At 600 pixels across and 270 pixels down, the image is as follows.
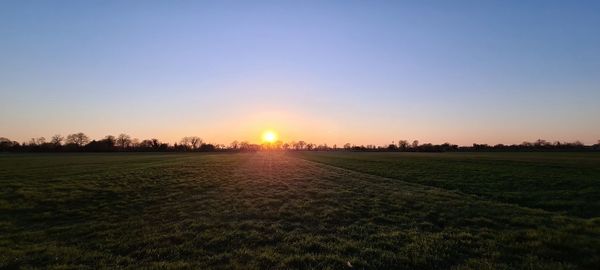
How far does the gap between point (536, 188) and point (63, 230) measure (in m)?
27.2

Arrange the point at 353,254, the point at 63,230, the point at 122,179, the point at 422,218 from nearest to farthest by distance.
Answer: the point at 353,254 → the point at 63,230 → the point at 422,218 → the point at 122,179

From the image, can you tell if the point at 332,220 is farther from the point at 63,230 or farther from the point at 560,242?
the point at 63,230

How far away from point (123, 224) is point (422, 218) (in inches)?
492

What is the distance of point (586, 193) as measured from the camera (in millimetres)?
21734

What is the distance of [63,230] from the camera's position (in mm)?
14383

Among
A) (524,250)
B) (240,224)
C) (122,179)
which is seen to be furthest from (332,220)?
(122,179)

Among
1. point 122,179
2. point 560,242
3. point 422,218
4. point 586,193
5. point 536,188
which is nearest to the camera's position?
point 560,242

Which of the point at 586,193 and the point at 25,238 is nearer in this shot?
the point at 25,238

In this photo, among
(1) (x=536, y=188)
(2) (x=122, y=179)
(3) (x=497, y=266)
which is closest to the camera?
(3) (x=497, y=266)

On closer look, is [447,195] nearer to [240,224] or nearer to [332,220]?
[332,220]

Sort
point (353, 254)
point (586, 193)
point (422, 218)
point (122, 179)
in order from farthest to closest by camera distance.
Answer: point (122, 179)
point (586, 193)
point (422, 218)
point (353, 254)

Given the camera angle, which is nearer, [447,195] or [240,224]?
[240,224]

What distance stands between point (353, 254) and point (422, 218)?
20.6 feet

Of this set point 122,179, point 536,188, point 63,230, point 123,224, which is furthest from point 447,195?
point 122,179
